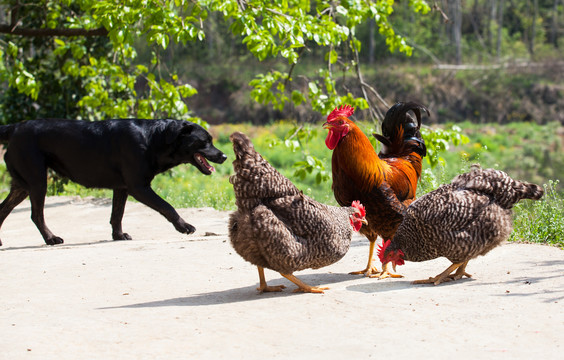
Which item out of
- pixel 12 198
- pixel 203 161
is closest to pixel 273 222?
pixel 203 161

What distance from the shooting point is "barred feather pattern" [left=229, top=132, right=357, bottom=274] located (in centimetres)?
545

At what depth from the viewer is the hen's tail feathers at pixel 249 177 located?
5527 millimetres

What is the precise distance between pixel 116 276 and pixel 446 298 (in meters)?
3.26

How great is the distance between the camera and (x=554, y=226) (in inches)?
330

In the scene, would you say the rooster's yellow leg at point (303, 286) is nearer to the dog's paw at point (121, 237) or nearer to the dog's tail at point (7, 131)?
the dog's paw at point (121, 237)

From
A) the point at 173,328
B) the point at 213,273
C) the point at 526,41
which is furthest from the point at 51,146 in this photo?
the point at 526,41

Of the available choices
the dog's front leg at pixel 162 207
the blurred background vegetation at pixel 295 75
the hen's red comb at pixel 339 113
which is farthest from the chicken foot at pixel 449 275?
the dog's front leg at pixel 162 207

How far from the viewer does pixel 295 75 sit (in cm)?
3075

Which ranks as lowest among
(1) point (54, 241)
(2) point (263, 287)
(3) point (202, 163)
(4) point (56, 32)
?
(1) point (54, 241)

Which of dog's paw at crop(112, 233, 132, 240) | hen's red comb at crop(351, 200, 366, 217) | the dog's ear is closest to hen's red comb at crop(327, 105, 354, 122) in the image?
hen's red comb at crop(351, 200, 366, 217)

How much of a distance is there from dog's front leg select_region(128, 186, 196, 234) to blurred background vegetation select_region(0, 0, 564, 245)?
6.37 ft

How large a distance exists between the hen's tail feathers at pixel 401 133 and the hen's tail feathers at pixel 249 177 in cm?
217

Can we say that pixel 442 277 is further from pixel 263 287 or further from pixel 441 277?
pixel 263 287

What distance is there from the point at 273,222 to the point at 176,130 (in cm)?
365
